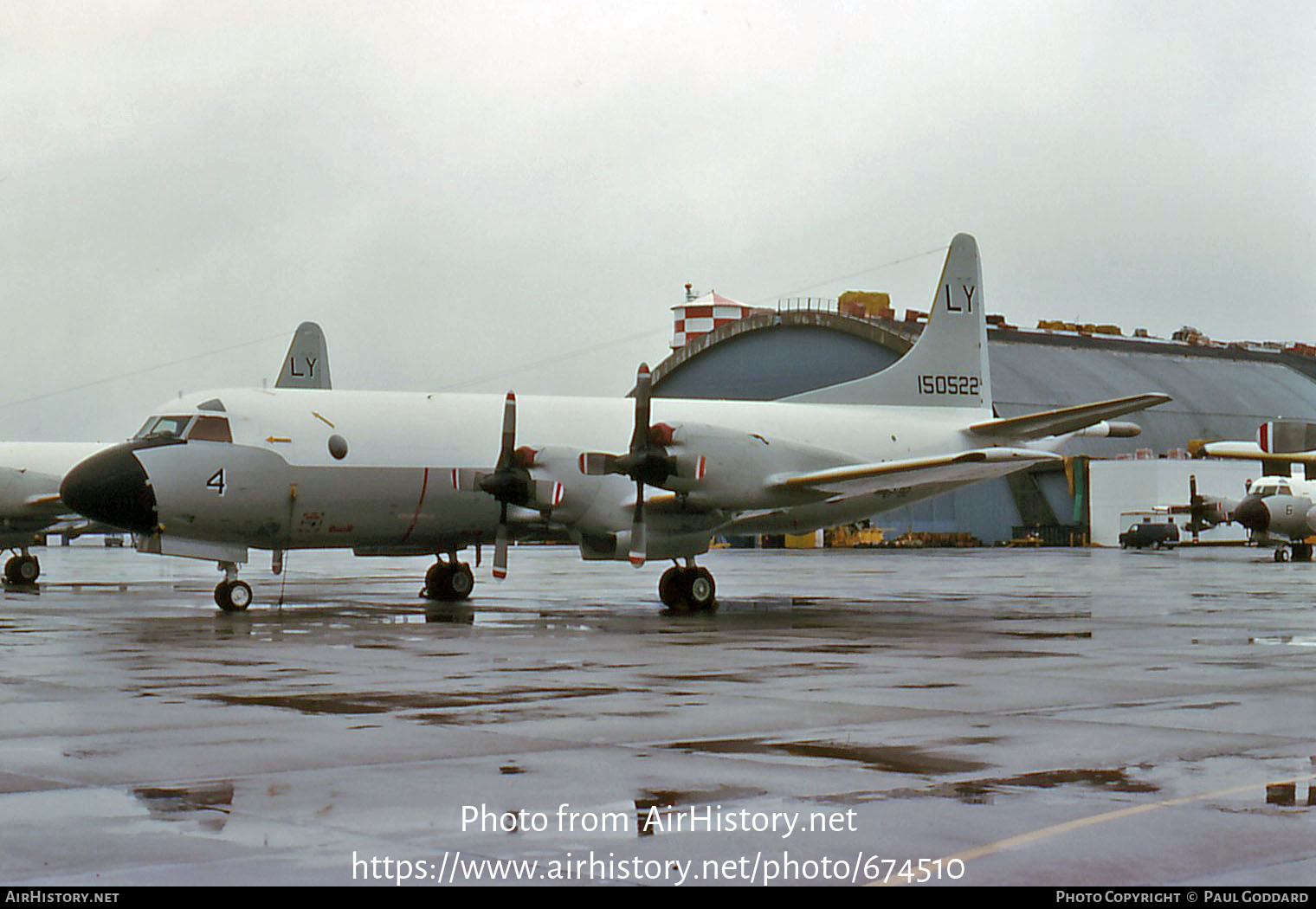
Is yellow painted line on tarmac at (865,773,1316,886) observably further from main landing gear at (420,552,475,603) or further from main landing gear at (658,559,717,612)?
main landing gear at (420,552,475,603)

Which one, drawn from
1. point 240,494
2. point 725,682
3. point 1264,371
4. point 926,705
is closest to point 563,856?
point 926,705

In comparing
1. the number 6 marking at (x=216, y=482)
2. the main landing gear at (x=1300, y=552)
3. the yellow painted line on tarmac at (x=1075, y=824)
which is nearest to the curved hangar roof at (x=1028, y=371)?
the main landing gear at (x=1300, y=552)

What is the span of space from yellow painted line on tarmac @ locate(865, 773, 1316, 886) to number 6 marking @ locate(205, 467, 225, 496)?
60.6 ft

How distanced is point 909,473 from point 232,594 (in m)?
11.6

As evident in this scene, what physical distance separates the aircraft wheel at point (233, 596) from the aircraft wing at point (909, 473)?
9079mm

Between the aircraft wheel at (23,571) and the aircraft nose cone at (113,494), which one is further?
the aircraft wheel at (23,571)

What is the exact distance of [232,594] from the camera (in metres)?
24.7

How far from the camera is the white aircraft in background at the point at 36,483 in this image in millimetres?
36250

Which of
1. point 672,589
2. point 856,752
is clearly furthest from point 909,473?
point 856,752

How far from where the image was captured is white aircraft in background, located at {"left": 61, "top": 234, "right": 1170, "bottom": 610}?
77.5 ft

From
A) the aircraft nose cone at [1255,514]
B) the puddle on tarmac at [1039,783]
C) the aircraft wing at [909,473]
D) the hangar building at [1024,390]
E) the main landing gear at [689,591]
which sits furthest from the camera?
the hangar building at [1024,390]

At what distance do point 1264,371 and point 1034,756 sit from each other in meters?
97.6

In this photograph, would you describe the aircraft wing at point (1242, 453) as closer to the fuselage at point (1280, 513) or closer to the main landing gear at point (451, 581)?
the main landing gear at point (451, 581)

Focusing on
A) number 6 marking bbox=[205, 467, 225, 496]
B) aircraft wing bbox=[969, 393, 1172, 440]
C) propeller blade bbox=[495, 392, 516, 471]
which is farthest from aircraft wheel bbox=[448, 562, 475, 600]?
aircraft wing bbox=[969, 393, 1172, 440]
